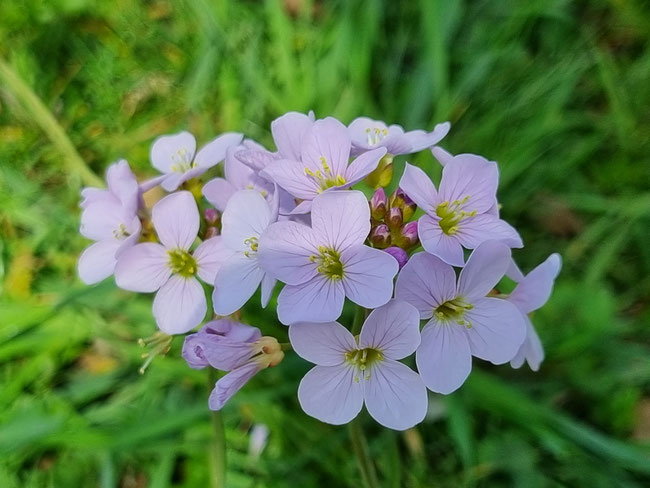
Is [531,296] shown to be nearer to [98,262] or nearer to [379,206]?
[379,206]

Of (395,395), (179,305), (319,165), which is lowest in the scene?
(395,395)

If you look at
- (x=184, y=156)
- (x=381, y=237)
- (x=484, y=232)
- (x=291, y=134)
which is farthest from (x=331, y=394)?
(x=184, y=156)

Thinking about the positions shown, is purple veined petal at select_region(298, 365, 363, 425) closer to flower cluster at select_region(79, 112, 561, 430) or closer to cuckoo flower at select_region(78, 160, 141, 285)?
flower cluster at select_region(79, 112, 561, 430)

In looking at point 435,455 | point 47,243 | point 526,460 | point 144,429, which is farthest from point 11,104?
point 526,460

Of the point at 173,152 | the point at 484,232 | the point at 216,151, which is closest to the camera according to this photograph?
the point at 484,232

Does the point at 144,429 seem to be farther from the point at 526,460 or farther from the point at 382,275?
the point at 526,460

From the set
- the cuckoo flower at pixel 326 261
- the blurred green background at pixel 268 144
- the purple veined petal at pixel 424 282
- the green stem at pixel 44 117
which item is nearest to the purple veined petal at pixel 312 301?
the cuckoo flower at pixel 326 261

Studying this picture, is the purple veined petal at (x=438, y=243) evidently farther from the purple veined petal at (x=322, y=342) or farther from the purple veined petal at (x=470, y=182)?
the purple veined petal at (x=322, y=342)
